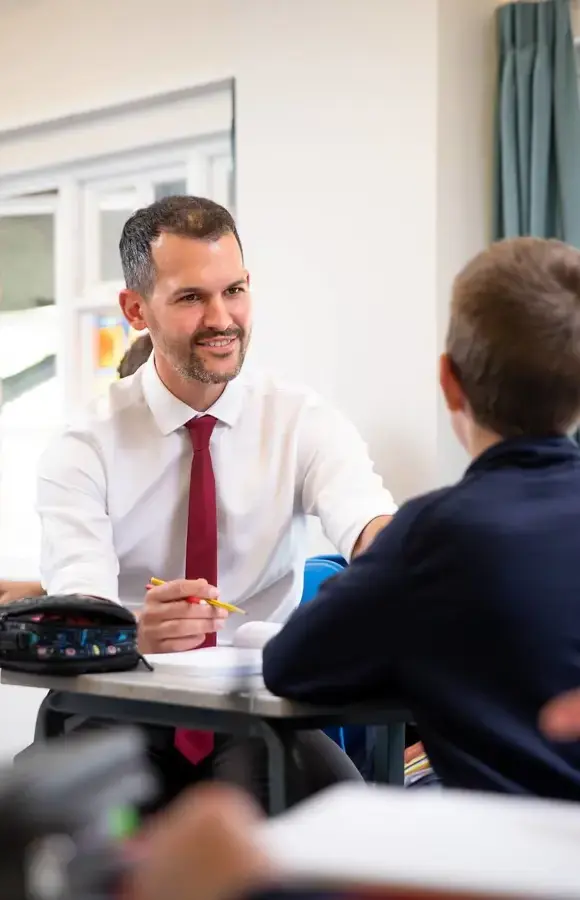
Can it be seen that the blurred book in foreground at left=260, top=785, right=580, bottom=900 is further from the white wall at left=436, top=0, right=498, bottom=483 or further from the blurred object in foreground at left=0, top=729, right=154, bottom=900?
the white wall at left=436, top=0, right=498, bottom=483

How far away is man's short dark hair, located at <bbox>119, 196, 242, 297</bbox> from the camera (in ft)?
6.88

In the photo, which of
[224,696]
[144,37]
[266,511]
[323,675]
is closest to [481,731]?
[323,675]

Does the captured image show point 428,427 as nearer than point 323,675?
No

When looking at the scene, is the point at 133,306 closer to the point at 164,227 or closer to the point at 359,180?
the point at 164,227

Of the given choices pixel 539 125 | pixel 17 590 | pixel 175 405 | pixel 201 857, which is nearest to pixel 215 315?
pixel 175 405

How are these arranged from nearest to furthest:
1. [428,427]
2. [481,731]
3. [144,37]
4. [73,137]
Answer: [481,731] < [428,427] < [144,37] < [73,137]

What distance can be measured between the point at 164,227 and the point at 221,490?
531 millimetres

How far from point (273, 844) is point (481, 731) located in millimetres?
589

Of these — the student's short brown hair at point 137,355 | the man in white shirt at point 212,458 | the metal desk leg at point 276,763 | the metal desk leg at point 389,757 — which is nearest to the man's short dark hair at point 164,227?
the man in white shirt at point 212,458

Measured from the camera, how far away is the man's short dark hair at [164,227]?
2.10 meters

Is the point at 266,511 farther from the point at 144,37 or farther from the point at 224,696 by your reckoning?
the point at 144,37

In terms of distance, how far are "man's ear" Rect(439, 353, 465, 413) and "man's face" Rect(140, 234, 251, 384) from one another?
3.00 feet

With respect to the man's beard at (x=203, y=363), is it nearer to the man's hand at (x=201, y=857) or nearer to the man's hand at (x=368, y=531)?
the man's hand at (x=368, y=531)

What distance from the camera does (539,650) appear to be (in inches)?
38.7
